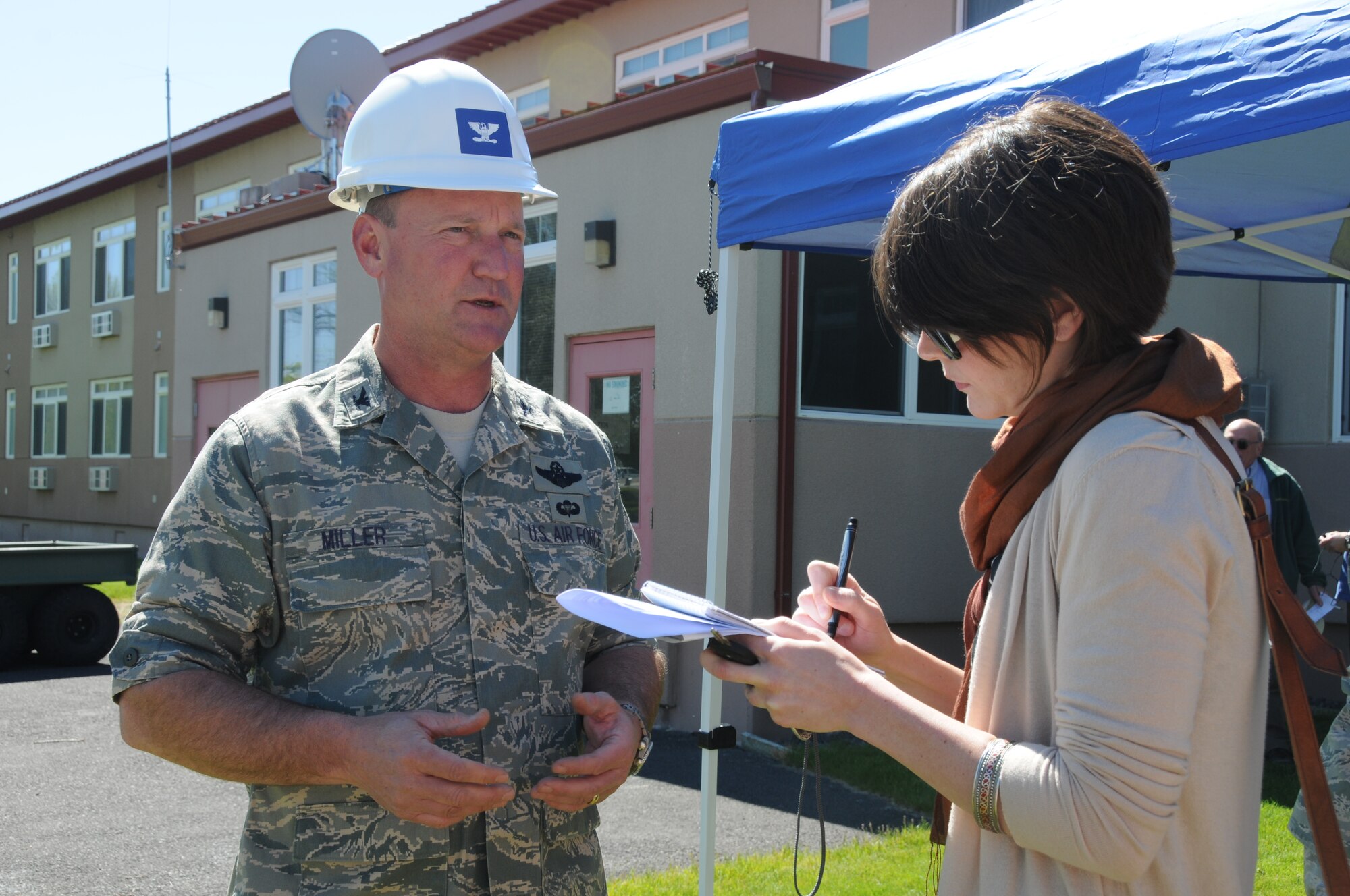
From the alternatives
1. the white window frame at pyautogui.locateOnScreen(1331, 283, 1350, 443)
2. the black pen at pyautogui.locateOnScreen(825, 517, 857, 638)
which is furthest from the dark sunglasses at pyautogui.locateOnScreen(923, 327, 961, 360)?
the white window frame at pyautogui.locateOnScreen(1331, 283, 1350, 443)

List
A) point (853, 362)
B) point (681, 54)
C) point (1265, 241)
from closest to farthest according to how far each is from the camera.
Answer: point (1265, 241), point (853, 362), point (681, 54)

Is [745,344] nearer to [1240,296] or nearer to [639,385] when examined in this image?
[639,385]

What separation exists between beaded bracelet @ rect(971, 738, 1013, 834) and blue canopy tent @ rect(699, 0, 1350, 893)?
1.79 meters

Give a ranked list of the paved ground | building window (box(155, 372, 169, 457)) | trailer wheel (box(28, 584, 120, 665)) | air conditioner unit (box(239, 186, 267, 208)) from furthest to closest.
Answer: building window (box(155, 372, 169, 457))
air conditioner unit (box(239, 186, 267, 208))
trailer wheel (box(28, 584, 120, 665))
the paved ground

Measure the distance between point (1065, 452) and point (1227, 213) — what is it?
345 centimetres

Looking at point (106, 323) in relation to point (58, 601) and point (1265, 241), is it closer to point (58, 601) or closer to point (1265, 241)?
point (58, 601)

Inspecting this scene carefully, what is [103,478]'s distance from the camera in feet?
67.4

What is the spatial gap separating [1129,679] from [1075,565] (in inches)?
6.0

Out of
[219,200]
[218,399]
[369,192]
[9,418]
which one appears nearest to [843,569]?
[369,192]

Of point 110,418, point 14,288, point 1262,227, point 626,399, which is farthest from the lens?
point 14,288

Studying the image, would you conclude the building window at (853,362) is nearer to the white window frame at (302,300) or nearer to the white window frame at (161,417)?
the white window frame at (302,300)

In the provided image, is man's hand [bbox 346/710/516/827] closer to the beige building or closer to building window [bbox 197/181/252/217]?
the beige building

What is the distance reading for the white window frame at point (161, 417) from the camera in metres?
19.2

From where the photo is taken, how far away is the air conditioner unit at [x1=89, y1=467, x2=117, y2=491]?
802 inches
